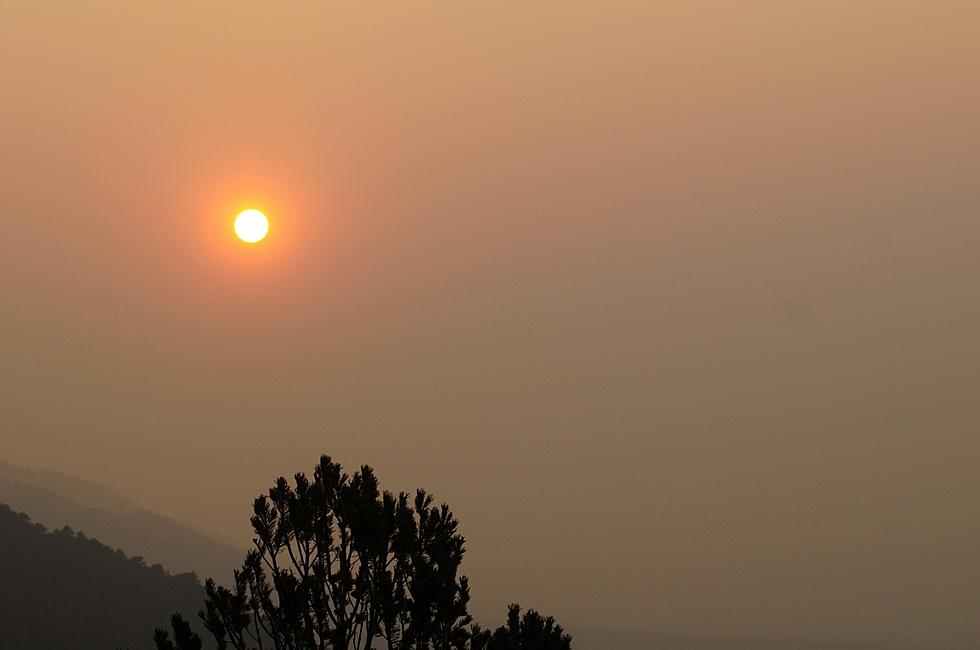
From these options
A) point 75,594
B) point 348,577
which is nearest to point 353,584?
point 348,577

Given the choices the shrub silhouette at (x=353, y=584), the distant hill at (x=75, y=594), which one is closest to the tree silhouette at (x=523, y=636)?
the shrub silhouette at (x=353, y=584)

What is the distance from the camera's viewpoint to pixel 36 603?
140500 millimetres

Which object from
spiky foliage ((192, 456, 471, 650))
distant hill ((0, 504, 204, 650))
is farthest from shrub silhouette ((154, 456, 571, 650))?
distant hill ((0, 504, 204, 650))

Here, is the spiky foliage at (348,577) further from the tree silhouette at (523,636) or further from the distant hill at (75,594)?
the distant hill at (75,594)

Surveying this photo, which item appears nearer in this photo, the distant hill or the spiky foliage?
the spiky foliage

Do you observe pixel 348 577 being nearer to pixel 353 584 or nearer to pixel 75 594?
pixel 353 584

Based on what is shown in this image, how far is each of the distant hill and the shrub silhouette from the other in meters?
130

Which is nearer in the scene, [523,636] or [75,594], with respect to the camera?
[523,636]

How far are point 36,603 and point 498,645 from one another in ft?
459

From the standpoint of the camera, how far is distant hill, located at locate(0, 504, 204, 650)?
138 metres

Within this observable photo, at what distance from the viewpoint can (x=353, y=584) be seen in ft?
63.7

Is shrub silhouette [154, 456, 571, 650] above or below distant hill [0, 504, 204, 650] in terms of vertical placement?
below

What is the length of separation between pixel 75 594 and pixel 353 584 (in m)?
141

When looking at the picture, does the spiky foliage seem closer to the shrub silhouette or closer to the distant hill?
the shrub silhouette
